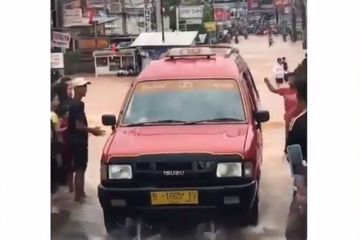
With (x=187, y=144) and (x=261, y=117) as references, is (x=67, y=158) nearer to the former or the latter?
(x=187, y=144)

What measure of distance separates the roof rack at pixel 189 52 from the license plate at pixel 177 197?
0.51 metres

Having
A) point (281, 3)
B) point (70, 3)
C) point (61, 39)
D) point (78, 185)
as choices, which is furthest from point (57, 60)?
point (281, 3)

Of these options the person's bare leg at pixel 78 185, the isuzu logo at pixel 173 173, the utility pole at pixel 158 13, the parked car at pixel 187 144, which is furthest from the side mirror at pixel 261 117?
the person's bare leg at pixel 78 185

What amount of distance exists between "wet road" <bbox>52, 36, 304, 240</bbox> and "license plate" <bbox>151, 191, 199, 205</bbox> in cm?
21

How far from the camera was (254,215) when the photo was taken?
112 inches

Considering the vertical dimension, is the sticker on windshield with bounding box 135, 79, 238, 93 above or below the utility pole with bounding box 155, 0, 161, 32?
below

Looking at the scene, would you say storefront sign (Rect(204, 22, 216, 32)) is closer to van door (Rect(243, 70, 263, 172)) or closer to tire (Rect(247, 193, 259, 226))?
van door (Rect(243, 70, 263, 172))

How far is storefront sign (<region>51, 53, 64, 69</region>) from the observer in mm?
2900

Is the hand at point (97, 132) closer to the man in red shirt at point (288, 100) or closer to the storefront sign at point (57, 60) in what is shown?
the storefront sign at point (57, 60)

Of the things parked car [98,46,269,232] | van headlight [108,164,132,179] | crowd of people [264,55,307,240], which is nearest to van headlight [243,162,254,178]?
parked car [98,46,269,232]

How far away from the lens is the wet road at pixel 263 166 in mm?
2836

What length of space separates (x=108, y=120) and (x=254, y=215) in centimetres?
64
